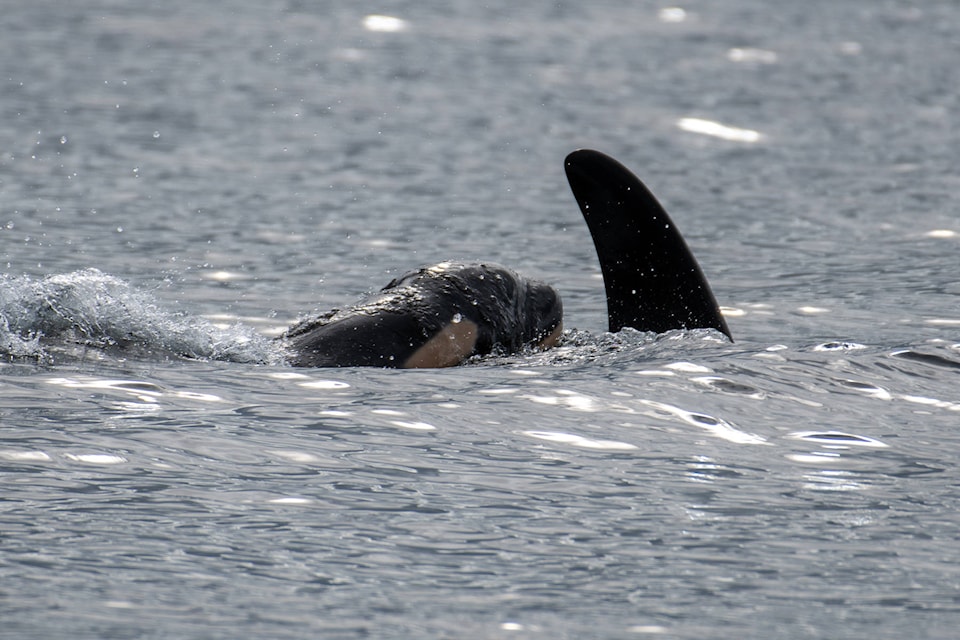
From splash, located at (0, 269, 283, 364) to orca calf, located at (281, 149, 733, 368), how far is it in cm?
33

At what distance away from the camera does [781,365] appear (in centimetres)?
714

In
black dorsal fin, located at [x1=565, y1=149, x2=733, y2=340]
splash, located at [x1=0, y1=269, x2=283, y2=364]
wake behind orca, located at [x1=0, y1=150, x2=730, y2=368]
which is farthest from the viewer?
black dorsal fin, located at [x1=565, y1=149, x2=733, y2=340]

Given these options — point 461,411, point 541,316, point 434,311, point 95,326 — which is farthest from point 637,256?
point 95,326

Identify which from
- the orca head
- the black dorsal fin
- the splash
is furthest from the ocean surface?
the black dorsal fin

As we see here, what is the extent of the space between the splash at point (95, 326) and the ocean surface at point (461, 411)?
19 millimetres

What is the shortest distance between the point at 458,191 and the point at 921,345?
7.28 m

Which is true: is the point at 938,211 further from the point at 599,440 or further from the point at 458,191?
the point at 599,440

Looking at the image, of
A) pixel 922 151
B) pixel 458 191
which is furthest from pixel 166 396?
pixel 922 151

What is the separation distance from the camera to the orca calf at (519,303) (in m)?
7.29

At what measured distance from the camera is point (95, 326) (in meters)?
7.26

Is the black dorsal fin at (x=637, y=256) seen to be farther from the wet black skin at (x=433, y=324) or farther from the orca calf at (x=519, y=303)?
the wet black skin at (x=433, y=324)

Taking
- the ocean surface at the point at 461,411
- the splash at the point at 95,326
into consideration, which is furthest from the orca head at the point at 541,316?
the splash at the point at 95,326

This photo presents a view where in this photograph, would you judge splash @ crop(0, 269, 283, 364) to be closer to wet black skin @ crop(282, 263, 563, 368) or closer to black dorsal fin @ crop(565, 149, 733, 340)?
wet black skin @ crop(282, 263, 563, 368)

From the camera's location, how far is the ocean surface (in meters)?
4.41
